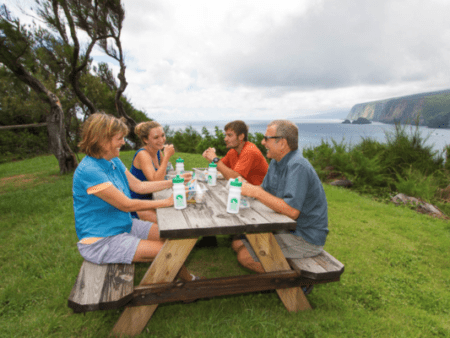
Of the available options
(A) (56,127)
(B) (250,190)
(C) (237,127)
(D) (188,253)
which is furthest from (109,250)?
(A) (56,127)

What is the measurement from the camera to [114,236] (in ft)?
6.63

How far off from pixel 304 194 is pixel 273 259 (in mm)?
644

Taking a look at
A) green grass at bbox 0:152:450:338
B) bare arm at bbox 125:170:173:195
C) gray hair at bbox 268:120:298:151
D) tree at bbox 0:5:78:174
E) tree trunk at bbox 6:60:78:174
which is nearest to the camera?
green grass at bbox 0:152:450:338

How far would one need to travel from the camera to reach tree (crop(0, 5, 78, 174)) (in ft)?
18.7

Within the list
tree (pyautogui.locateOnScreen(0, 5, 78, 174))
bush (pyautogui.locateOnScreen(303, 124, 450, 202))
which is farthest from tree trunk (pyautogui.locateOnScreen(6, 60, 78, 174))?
bush (pyautogui.locateOnScreen(303, 124, 450, 202))

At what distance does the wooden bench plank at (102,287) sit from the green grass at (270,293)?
59 centimetres

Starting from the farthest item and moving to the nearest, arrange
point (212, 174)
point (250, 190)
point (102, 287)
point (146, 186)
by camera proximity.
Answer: point (212, 174), point (146, 186), point (250, 190), point (102, 287)

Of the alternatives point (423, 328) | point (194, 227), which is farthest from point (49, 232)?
point (423, 328)

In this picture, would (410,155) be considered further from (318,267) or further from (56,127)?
(56,127)

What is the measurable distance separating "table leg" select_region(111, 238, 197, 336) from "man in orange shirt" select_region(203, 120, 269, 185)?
1540 millimetres

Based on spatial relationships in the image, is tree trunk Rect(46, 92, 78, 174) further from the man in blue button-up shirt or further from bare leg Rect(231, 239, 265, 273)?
the man in blue button-up shirt

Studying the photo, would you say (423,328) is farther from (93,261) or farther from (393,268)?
(93,261)

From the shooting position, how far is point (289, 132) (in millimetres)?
2326

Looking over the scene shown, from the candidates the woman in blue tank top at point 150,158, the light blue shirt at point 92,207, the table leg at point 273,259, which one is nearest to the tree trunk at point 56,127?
the woman in blue tank top at point 150,158
